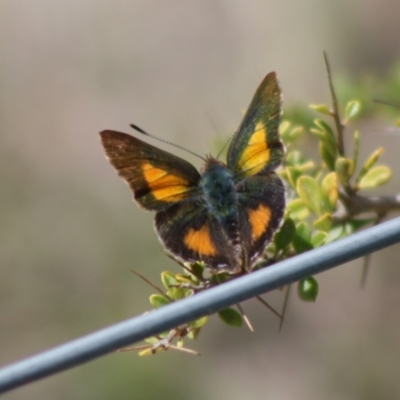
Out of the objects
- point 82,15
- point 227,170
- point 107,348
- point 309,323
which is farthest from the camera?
point 82,15

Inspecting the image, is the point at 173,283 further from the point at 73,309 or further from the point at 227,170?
the point at 73,309

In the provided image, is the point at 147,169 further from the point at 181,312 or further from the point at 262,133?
the point at 181,312

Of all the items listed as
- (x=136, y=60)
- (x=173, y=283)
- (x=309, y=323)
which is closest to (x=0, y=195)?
(x=136, y=60)

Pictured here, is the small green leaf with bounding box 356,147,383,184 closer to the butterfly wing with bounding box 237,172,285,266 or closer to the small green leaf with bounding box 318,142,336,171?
the small green leaf with bounding box 318,142,336,171

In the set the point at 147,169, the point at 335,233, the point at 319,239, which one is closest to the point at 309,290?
the point at 319,239

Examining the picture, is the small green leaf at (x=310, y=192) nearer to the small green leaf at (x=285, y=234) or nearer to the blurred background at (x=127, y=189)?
the small green leaf at (x=285, y=234)

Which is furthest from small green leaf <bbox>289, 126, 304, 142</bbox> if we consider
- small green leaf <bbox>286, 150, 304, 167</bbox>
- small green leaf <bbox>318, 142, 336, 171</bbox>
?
small green leaf <bbox>318, 142, 336, 171</bbox>

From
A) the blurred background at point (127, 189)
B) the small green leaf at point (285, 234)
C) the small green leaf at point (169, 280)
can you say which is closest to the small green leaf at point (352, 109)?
the small green leaf at point (285, 234)

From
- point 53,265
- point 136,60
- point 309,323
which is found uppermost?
point 136,60
